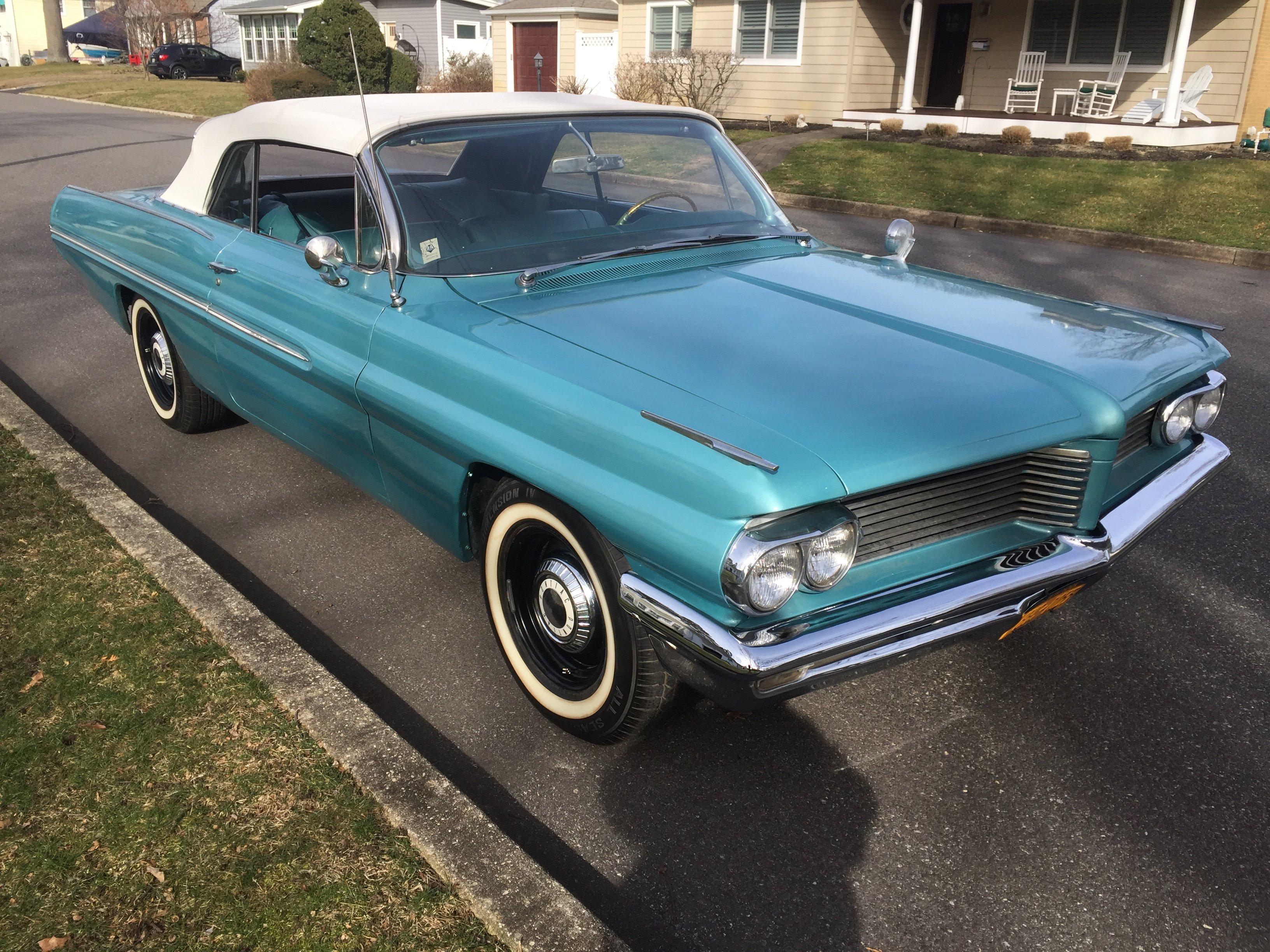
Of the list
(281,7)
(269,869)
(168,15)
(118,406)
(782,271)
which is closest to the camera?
(269,869)

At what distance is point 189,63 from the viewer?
41469 millimetres

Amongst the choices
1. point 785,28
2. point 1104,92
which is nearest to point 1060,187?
point 1104,92

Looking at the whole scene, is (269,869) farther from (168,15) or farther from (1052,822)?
(168,15)

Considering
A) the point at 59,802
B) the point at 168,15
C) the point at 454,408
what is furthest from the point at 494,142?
the point at 168,15

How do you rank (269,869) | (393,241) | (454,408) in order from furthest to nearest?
(393,241) < (454,408) < (269,869)

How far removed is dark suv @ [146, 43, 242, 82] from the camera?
4081 centimetres

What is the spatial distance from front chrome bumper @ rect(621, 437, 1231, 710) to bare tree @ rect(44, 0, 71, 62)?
224ft

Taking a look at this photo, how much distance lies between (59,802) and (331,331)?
162cm

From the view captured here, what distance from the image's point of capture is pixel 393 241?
338 centimetres

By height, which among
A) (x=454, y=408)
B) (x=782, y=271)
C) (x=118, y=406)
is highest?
(x=782, y=271)

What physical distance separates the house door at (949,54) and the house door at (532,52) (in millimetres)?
9500

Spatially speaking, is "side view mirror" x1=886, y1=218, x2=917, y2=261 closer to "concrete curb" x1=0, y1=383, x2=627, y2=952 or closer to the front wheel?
the front wheel

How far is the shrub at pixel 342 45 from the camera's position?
27.4 meters

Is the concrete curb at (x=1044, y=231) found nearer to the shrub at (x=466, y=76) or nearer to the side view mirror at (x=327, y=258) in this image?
the side view mirror at (x=327, y=258)
